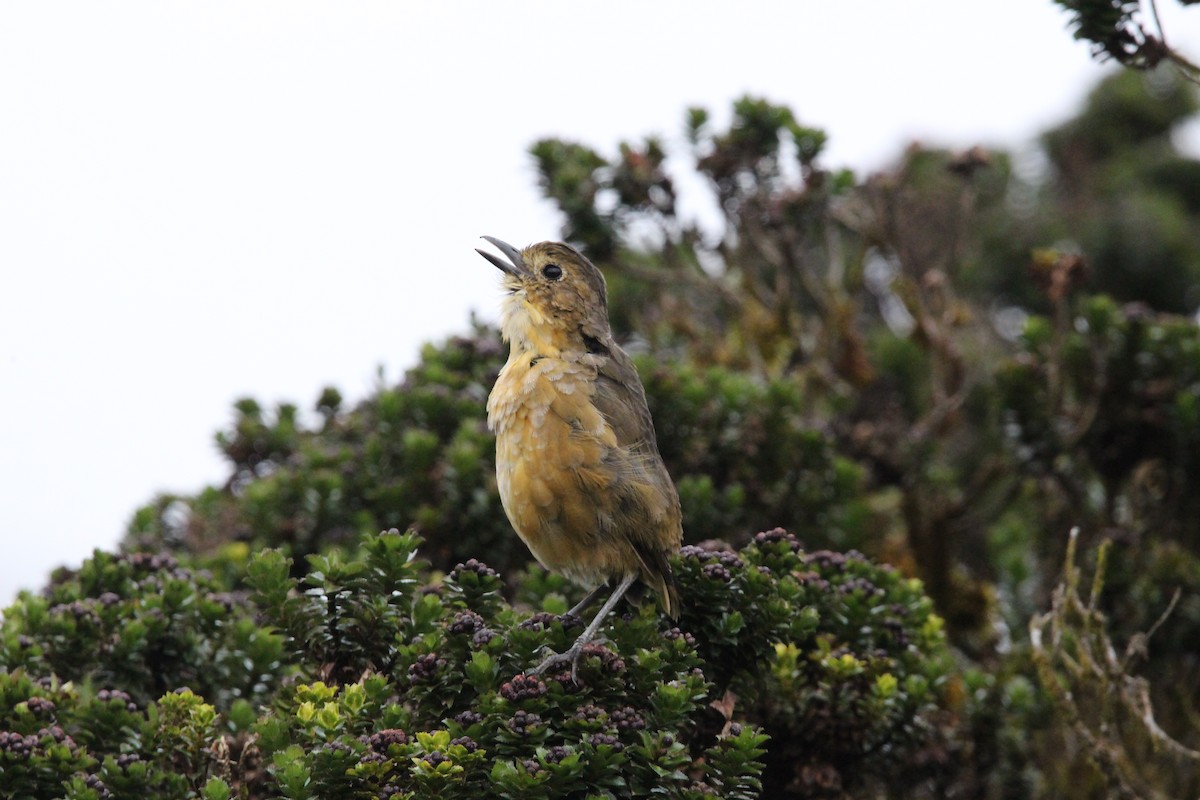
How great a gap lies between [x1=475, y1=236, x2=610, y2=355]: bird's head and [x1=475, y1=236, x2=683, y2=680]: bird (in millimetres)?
93

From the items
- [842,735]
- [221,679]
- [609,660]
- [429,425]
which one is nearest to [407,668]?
[609,660]

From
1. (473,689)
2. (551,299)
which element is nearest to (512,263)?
(551,299)

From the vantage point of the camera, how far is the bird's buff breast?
181 inches

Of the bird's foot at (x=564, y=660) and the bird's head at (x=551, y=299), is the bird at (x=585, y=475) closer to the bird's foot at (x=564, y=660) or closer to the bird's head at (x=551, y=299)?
the bird's head at (x=551, y=299)

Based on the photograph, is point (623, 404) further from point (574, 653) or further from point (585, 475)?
point (574, 653)

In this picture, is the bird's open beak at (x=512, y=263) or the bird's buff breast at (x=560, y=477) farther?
the bird's open beak at (x=512, y=263)

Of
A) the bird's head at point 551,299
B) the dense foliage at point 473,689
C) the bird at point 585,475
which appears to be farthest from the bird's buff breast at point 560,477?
the bird's head at point 551,299

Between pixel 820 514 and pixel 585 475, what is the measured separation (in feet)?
7.71

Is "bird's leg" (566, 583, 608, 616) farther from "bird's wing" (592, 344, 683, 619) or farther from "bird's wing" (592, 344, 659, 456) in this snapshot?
"bird's wing" (592, 344, 659, 456)

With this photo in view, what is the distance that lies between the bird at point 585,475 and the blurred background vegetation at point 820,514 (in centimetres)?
29

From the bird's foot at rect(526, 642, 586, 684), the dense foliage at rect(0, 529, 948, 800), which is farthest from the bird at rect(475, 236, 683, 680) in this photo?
the bird's foot at rect(526, 642, 586, 684)

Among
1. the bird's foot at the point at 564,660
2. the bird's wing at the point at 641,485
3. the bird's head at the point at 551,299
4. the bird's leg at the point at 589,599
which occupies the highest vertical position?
the bird's head at the point at 551,299

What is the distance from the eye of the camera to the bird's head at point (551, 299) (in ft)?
17.0

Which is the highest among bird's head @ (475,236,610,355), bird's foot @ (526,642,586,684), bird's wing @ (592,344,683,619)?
bird's head @ (475,236,610,355)
